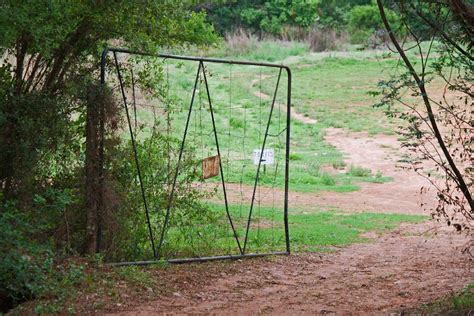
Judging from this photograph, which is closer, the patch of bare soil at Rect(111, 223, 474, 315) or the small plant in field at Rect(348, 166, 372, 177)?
the patch of bare soil at Rect(111, 223, 474, 315)

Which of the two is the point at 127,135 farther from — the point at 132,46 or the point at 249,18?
the point at 249,18

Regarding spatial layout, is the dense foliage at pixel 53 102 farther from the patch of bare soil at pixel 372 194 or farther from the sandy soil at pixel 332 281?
the patch of bare soil at pixel 372 194

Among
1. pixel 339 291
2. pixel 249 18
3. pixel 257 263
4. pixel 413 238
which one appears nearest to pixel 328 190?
pixel 413 238

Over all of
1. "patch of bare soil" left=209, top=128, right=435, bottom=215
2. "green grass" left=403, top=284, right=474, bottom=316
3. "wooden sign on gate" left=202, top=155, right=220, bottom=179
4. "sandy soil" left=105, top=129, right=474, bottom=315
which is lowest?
"patch of bare soil" left=209, top=128, right=435, bottom=215

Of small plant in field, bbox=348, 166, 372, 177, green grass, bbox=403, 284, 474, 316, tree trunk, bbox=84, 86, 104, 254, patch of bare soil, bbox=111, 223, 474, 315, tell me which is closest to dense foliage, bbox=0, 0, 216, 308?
tree trunk, bbox=84, 86, 104, 254

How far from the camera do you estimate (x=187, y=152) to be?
984 cm

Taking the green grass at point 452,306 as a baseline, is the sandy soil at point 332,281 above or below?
below

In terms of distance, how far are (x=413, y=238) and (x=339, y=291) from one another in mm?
4502

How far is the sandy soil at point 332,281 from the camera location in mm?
7598

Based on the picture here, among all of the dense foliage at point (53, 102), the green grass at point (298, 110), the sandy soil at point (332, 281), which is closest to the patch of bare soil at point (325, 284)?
the sandy soil at point (332, 281)

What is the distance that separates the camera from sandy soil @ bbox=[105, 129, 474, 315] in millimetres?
7598

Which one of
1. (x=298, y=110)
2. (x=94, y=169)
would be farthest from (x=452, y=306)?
(x=298, y=110)

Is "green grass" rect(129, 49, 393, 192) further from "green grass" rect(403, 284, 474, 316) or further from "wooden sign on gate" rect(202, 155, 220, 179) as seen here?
"green grass" rect(403, 284, 474, 316)

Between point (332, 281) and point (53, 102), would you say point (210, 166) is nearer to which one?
point (332, 281)
